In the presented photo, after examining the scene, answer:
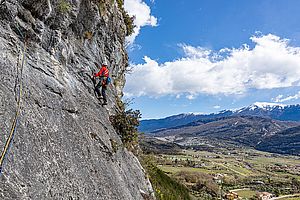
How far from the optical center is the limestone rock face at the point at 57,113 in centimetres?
816

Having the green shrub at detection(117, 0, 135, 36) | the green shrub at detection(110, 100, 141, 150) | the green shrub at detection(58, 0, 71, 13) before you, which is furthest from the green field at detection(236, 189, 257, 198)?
the green shrub at detection(58, 0, 71, 13)

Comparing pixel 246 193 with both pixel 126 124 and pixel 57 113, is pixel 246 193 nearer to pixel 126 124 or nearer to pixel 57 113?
pixel 126 124

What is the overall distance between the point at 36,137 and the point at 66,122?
77.8 inches

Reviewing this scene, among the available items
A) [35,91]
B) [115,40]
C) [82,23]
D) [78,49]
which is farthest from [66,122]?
[115,40]

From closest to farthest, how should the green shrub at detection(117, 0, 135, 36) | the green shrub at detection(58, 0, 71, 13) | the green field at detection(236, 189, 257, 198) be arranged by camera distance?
the green shrub at detection(58, 0, 71, 13)
the green shrub at detection(117, 0, 135, 36)
the green field at detection(236, 189, 257, 198)

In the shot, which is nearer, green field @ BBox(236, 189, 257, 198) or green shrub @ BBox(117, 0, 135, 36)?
green shrub @ BBox(117, 0, 135, 36)

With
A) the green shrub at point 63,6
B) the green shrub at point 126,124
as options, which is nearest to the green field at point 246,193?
the green shrub at point 126,124

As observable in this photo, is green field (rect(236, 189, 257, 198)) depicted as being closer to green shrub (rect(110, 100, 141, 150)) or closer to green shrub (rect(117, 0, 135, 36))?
green shrub (rect(117, 0, 135, 36))

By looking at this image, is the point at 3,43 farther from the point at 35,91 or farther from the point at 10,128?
the point at 10,128

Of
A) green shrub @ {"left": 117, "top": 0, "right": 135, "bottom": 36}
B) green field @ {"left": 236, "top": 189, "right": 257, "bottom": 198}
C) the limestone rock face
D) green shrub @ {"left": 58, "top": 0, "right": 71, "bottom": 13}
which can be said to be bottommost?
green field @ {"left": 236, "top": 189, "right": 257, "bottom": 198}

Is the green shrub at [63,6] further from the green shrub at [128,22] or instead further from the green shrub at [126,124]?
the green shrub at [128,22]

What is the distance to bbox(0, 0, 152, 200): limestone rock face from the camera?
26.8ft

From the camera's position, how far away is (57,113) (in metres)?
10.5

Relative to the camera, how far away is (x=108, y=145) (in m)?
13.5
